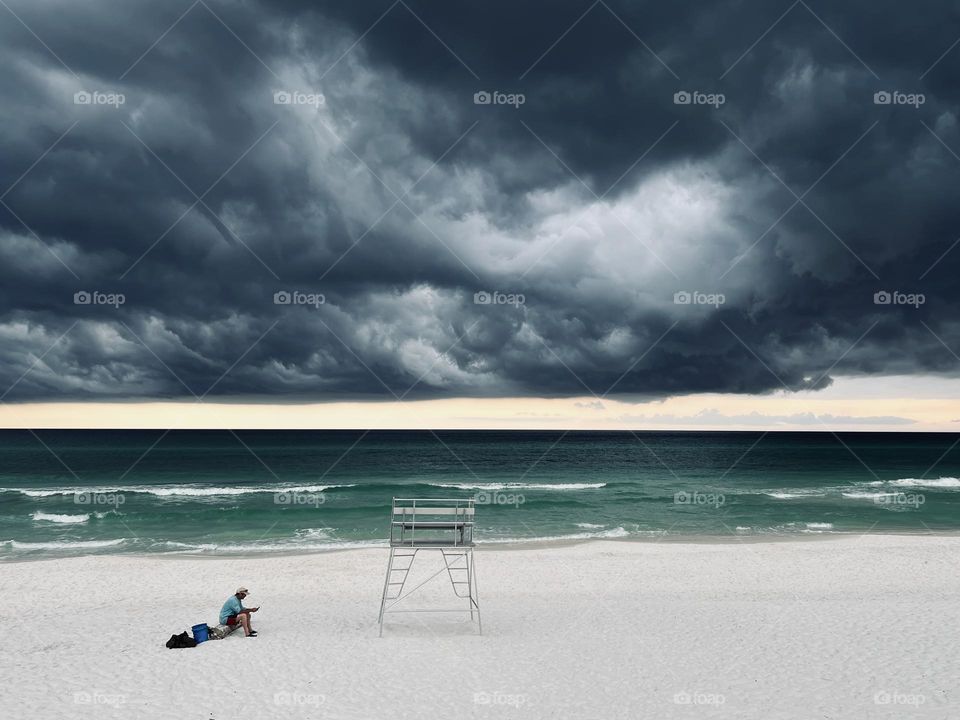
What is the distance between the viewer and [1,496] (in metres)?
42.8

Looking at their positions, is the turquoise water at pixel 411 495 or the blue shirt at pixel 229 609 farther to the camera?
the turquoise water at pixel 411 495

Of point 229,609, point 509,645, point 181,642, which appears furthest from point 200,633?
point 509,645

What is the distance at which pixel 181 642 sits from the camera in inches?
493

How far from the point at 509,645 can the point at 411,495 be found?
3398 centimetres

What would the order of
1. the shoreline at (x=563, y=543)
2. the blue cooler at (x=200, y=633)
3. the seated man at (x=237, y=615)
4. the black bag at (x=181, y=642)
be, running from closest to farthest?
the black bag at (x=181, y=642) < the blue cooler at (x=200, y=633) < the seated man at (x=237, y=615) < the shoreline at (x=563, y=543)

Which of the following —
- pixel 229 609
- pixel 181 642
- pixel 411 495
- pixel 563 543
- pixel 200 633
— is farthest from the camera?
pixel 411 495

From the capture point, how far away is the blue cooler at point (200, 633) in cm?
1263

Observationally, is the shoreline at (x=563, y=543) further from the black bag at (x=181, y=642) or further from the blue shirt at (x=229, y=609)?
the black bag at (x=181, y=642)

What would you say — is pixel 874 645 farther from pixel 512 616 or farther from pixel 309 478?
pixel 309 478

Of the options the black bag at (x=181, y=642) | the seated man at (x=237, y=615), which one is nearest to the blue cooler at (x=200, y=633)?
the black bag at (x=181, y=642)

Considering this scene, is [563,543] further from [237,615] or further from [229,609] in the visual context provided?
[229,609]

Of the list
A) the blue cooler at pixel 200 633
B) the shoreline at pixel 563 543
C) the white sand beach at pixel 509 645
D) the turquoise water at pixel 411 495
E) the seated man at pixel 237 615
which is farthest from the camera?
the turquoise water at pixel 411 495

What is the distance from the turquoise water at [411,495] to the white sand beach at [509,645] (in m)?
8.02

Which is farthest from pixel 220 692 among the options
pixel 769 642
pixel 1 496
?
pixel 1 496
